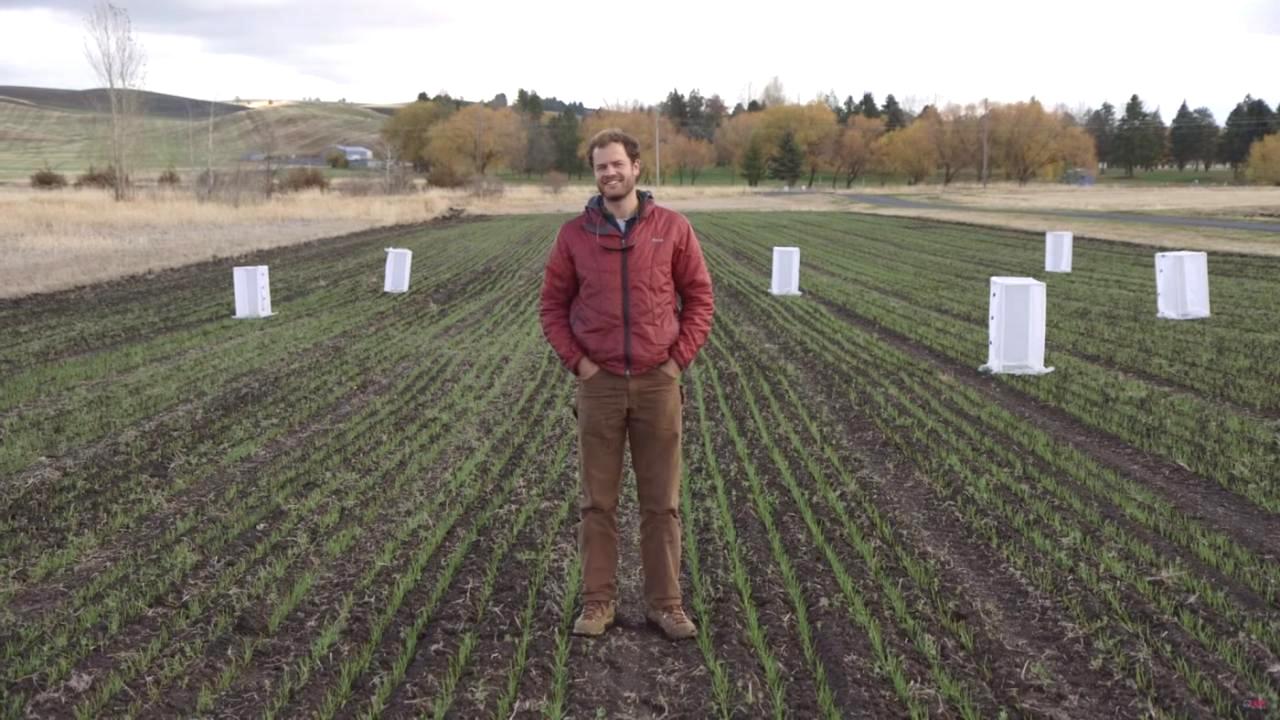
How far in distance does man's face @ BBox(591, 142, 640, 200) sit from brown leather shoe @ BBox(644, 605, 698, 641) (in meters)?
1.90

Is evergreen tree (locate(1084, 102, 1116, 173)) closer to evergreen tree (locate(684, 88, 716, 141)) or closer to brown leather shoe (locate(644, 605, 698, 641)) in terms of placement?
evergreen tree (locate(684, 88, 716, 141))

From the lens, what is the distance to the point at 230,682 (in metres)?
4.42

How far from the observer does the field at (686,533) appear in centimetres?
438

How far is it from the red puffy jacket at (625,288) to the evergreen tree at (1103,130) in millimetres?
125462

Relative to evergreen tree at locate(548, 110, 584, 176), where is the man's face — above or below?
below

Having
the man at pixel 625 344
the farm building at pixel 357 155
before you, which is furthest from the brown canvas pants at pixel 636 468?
the farm building at pixel 357 155

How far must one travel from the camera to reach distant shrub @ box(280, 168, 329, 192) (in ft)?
211

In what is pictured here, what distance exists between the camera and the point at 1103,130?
135375mm

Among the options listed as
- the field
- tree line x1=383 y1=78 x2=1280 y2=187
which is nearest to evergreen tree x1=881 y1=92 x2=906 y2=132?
tree line x1=383 y1=78 x2=1280 y2=187

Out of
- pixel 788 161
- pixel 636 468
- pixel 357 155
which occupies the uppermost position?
pixel 357 155

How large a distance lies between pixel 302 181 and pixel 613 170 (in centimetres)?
6547

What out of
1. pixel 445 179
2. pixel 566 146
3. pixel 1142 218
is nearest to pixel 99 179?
pixel 445 179

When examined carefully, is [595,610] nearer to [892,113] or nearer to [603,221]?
[603,221]

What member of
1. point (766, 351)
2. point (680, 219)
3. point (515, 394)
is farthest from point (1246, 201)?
point (680, 219)
